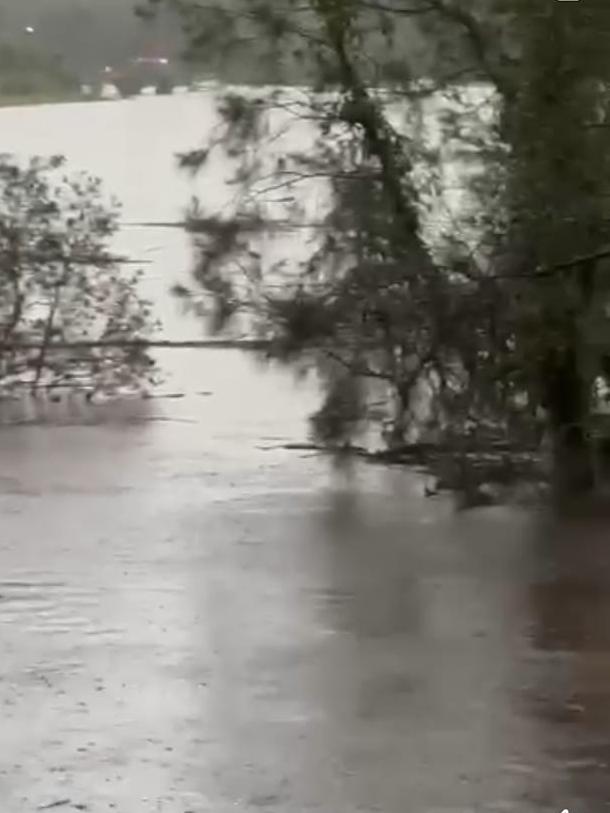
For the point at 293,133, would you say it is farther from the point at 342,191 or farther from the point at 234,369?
the point at 234,369

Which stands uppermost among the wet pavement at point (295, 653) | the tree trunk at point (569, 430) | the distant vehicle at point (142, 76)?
the distant vehicle at point (142, 76)

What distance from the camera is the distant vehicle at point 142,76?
45.0 ft

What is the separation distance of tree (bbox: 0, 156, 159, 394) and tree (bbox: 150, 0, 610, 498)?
3.77 metres

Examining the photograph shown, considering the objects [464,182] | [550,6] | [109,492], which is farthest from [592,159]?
[109,492]

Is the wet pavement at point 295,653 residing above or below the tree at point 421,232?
below

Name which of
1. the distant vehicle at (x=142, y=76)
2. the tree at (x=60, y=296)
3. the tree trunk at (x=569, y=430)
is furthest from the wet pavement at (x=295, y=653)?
the tree at (x=60, y=296)

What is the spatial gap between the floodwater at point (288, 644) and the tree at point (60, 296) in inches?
133

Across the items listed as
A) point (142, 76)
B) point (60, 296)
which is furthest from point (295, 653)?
point (60, 296)

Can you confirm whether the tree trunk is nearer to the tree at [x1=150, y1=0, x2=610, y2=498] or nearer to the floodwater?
the tree at [x1=150, y1=0, x2=610, y2=498]

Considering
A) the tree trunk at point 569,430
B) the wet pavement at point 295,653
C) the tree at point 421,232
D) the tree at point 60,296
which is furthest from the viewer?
the tree at point 60,296

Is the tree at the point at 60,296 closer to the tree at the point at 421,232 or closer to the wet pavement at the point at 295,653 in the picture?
the tree at the point at 421,232

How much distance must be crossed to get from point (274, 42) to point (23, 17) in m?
6.18

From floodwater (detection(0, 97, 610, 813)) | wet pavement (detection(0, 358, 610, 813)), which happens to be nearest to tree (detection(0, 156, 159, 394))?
floodwater (detection(0, 97, 610, 813))

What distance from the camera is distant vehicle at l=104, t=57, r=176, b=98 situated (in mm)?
13723
